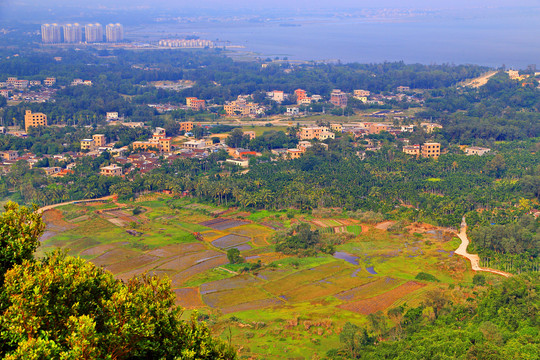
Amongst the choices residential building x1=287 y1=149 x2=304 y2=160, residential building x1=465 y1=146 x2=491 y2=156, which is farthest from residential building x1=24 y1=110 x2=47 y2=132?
residential building x1=465 y1=146 x2=491 y2=156

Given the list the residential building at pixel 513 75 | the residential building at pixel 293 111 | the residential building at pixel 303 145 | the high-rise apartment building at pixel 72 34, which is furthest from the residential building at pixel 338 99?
the high-rise apartment building at pixel 72 34

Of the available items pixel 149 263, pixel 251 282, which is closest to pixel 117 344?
pixel 251 282

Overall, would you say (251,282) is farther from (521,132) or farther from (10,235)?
(521,132)

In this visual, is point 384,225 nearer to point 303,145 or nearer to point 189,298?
point 189,298

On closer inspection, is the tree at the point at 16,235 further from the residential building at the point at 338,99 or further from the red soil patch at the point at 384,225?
the residential building at the point at 338,99

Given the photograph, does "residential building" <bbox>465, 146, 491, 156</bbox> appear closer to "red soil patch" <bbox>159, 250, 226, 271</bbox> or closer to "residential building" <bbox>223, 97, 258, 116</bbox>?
"residential building" <bbox>223, 97, 258, 116</bbox>
